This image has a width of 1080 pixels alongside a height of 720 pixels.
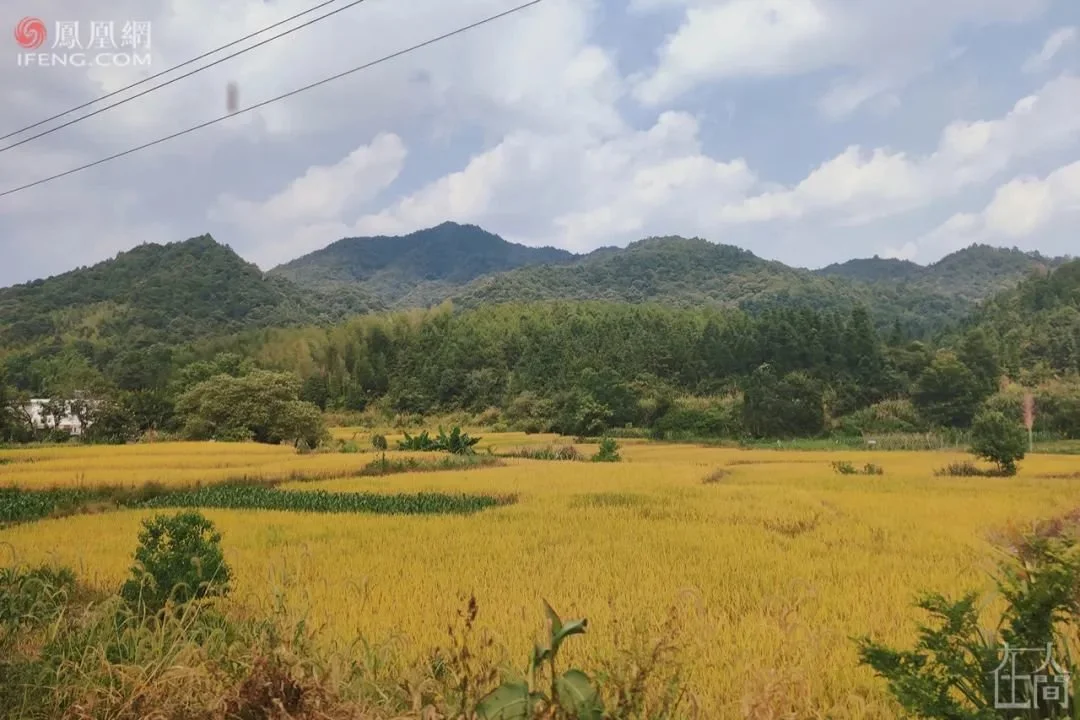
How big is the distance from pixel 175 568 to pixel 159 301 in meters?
88.3

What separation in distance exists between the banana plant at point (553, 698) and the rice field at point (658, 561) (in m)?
0.54

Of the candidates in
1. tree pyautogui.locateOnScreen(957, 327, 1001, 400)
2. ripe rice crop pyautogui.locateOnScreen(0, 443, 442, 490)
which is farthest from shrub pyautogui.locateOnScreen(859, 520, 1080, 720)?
tree pyautogui.locateOnScreen(957, 327, 1001, 400)

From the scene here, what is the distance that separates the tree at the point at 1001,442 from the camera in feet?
51.5

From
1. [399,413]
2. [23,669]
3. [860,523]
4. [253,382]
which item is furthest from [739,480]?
[399,413]

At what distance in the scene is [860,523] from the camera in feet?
30.3

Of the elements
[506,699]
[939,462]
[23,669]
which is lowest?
[939,462]

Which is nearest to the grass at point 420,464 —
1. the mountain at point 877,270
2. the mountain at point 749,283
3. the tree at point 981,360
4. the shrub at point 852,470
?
the shrub at point 852,470

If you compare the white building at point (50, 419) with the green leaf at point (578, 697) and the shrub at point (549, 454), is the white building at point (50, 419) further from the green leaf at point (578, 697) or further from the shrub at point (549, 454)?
the green leaf at point (578, 697)

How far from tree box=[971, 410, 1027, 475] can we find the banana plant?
16.8 metres

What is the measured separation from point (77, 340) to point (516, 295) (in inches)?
2278

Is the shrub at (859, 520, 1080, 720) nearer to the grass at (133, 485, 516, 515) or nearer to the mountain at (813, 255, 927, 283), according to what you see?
the grass at (133, 485, 516, 515)

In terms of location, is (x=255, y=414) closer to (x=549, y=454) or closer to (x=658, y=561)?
(x=549, y=454)

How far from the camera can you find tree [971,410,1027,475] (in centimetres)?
1569

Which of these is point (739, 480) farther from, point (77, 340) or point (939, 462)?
point (77, 340)
